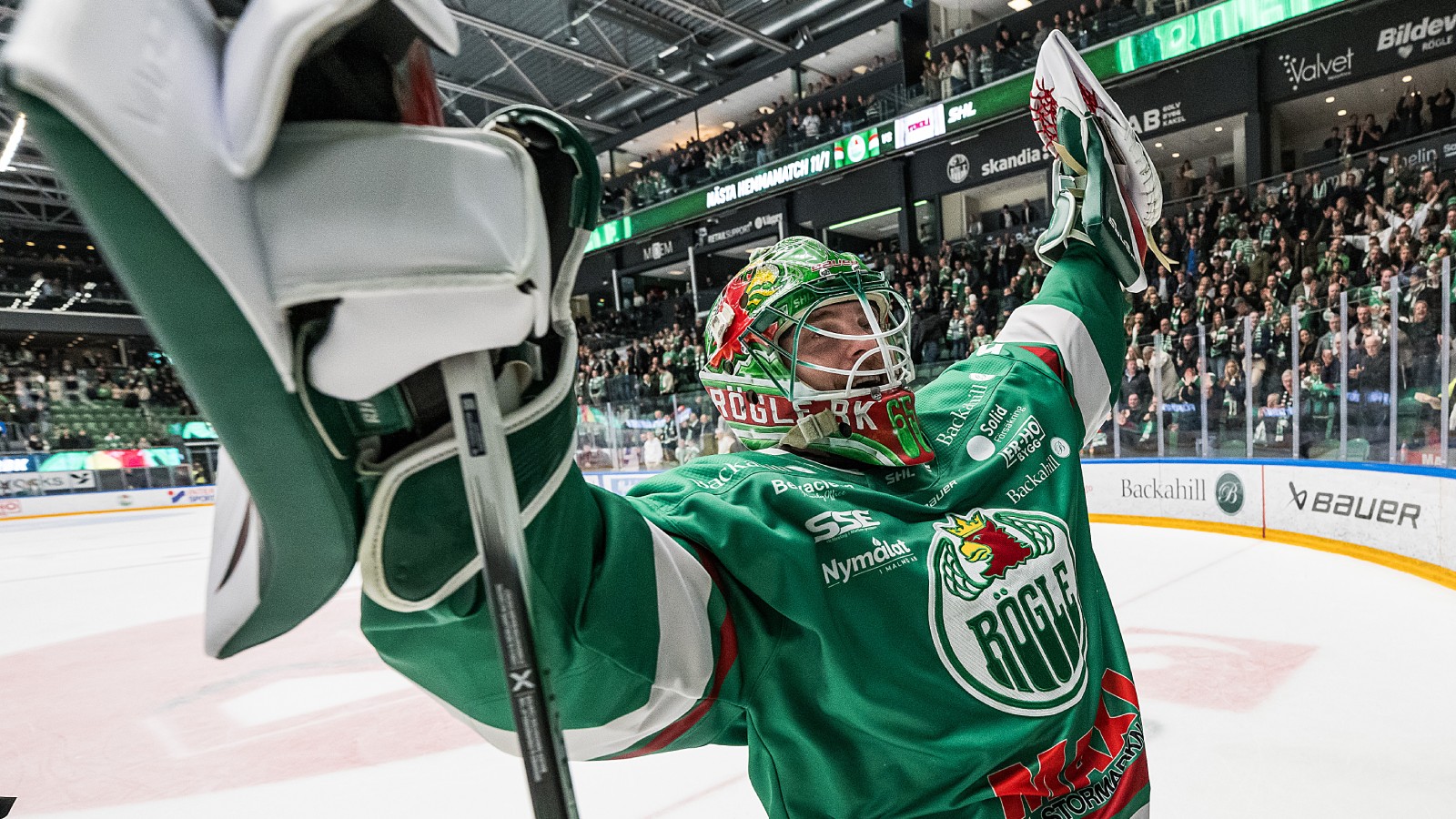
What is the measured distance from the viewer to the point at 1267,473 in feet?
16.6

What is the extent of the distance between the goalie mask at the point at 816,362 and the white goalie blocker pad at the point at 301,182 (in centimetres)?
62

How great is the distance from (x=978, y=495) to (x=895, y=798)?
0.40 metres

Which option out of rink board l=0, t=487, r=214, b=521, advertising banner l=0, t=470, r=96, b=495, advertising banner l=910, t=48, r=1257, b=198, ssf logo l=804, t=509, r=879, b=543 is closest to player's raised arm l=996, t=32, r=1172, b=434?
ssf logo l=804, t=509, r=879, b=543

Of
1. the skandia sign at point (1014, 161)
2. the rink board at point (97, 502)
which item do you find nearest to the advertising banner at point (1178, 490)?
the skandia sign at point (1014, 161)

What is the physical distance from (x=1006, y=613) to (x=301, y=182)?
869 millimetres

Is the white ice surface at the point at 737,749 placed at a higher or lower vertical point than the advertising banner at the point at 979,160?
lower

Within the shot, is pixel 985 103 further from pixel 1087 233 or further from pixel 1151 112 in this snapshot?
pixel 1087 233

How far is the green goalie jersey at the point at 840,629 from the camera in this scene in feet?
1.98

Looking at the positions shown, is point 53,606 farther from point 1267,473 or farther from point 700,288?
point 700,288

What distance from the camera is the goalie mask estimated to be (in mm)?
1052

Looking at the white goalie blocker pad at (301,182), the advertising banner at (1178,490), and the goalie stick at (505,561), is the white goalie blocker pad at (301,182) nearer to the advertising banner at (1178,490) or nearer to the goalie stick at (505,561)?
the goalie stick at (505,561)

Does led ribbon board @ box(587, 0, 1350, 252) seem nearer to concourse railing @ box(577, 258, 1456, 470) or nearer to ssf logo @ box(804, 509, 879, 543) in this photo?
concourse railing @ box(577, 258, 1456, 470)

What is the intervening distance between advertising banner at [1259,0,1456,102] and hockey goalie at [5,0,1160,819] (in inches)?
449

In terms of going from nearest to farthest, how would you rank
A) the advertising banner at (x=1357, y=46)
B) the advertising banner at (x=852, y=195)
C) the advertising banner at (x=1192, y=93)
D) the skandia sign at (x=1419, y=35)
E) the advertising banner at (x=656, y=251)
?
the skandia sign at (x=1419, y=35), the advertising banner at (x=1357, y=46), the advertising banner at (x=1192, y=93), the advertising banner at (x=852, y=195), the advertising banner at (x=656, y=251)
